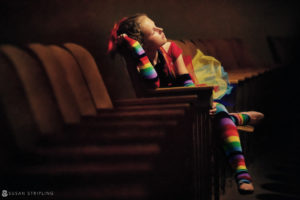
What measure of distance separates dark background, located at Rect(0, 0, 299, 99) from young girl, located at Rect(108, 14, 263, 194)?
203mm

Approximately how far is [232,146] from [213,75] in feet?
1.86

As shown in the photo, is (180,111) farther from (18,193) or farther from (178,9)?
(178,9)

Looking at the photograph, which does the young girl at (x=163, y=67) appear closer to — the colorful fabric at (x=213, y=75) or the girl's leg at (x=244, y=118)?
the girl's leg at (x=244, y=118)

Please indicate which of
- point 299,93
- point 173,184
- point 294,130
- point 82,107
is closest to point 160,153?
point 82,107

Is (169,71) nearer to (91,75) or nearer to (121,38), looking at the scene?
(121,38)

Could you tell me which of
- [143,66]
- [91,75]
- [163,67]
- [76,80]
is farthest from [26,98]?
[163,67]

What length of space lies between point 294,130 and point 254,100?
1.32 meters

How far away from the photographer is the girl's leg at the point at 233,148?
1.62m

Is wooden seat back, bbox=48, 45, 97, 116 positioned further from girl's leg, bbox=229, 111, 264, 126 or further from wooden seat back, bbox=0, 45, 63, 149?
girl's leg, bbox=229, 111, 264, 126

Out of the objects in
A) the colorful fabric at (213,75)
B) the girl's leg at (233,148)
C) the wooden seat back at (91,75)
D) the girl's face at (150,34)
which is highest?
the girl's face at (150,34)

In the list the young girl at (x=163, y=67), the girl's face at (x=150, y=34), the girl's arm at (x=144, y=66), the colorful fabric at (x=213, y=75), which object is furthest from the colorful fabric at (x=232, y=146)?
the girl's face at (x=150, y=34)

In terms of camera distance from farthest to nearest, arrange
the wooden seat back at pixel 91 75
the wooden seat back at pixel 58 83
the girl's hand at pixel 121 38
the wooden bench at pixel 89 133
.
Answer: the girl's hand at pixel 121 38
the wooden seat back at pixel 91 75
the wooden seat back at pixel 58 83
the wooden bench at pixel 89 133

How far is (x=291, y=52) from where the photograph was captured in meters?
4.96

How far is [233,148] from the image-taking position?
171 centimetres
